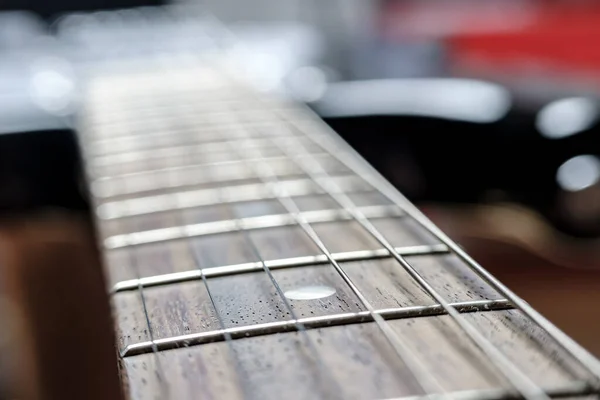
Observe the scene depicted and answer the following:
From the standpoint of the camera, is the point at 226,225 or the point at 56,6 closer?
the point at 226,225

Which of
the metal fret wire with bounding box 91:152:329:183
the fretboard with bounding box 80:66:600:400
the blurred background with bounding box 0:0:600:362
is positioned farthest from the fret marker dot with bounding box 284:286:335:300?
the blurred background with bounding box 0:0:600:362

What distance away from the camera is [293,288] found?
0.49 m

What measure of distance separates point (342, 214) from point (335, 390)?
0.28 meters

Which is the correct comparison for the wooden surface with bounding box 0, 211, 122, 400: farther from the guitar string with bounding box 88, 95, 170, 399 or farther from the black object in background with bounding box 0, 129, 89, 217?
the guitar string with bounding box 88, 95, 170, 399

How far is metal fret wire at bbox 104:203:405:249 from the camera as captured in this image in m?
0.60

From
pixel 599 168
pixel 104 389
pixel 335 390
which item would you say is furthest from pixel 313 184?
pixel 104 389

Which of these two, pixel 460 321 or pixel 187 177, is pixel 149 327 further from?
pixel 187 177

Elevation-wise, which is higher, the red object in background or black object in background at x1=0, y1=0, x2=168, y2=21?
black object in background at x1=0, y1=0, x2=168, y2=21

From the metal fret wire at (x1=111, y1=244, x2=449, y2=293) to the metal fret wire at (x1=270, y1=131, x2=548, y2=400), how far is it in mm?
15

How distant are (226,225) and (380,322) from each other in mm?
226

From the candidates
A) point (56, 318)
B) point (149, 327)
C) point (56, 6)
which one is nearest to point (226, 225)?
point (149, 327)

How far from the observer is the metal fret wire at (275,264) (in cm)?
52

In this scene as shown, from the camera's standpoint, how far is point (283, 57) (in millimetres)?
1396

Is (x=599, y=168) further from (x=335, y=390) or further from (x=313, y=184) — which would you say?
(x=335, y=390)
